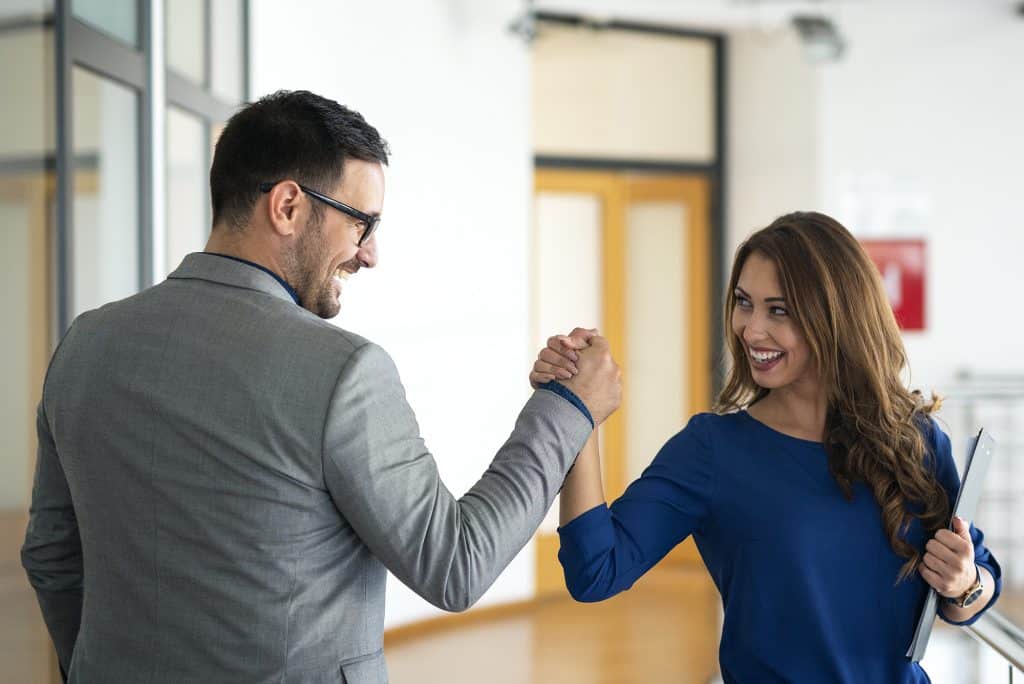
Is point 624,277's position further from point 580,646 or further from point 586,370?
point 586,370

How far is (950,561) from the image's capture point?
158cm

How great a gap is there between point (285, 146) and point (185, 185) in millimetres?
2448

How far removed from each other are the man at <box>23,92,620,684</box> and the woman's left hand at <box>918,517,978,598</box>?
1.94ft

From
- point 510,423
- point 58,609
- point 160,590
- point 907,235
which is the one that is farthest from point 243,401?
point 907,235

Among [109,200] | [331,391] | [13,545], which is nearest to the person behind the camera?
[331,391]

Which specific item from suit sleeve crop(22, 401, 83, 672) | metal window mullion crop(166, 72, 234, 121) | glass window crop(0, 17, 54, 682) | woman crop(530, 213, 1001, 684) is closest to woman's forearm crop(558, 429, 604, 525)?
woman crop(530, 213, 1001, 684)

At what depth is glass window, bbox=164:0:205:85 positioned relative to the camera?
3434 millimetres

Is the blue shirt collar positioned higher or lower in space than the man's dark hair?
lower

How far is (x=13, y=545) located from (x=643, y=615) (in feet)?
12.7

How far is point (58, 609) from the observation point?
1561mm

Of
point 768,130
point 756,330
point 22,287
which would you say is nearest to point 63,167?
point 22,287

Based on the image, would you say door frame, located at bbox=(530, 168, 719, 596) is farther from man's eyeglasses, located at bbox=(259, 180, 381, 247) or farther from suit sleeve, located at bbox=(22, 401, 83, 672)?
man's eyeglasses, located at bbox=(259, 180, 381, 247)

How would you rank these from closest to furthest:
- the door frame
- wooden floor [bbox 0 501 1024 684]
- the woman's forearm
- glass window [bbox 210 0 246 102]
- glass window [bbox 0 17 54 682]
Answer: the woman's forearm
glass window [bbox 0 17 54 682]
glass window [bbox 210 0 246 102]
wooden floor [bbox 0 501 1024 684]
the door frame

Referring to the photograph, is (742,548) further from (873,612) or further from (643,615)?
(643,615)
